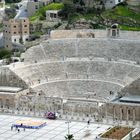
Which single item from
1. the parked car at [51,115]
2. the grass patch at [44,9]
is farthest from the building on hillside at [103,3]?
the parked car at [51,115]

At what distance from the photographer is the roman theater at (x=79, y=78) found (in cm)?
8744

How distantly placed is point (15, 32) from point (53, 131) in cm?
4557

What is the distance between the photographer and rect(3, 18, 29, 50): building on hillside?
122500 millimetres

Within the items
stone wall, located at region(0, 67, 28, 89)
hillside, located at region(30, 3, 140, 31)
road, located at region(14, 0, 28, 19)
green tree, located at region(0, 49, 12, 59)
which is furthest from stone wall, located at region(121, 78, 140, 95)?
road, located at region(14, 0, 28, 19)

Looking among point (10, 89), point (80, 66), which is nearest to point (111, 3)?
point (80, 66)

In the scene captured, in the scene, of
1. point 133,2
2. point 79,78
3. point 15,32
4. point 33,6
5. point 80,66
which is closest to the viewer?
point 79,78

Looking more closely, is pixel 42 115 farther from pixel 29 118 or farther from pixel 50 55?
pixel 50 55

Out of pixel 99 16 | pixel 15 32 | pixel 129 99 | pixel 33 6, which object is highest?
pixel 33 6

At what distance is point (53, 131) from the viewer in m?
80.1

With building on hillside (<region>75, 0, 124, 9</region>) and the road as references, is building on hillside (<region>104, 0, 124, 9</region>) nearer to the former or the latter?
building on hillside (<region>75, 0, 124, 9</region>)

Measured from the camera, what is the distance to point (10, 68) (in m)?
95.4

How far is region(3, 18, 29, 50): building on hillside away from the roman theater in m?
17.1

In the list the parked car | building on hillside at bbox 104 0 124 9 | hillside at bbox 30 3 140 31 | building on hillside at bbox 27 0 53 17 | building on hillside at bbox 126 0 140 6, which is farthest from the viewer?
building on hillside at bbox 27 0 53 17

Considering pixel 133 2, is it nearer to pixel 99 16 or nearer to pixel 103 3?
pixel 103 3
